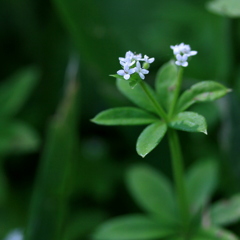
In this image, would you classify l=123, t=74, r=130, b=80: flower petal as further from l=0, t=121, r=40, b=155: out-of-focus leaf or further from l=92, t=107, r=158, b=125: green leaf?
l=0, t=121, r=40, b=155: out-of-focus leaf

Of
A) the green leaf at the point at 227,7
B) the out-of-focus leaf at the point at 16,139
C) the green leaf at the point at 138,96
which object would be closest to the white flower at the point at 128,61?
the green leaf at the point at 138,96

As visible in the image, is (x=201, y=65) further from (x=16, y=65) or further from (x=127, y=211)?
(x=16, y=65)

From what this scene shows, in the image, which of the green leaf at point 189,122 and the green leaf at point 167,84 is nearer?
the green leaf at point 189,122

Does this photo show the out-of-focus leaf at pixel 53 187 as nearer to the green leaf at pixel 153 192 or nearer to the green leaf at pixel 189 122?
the green leaf at pixel 153 192

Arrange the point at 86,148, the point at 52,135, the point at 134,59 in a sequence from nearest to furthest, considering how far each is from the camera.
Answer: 1. the point at 134,59
2. the point at 52,135
3. the point at 86,148

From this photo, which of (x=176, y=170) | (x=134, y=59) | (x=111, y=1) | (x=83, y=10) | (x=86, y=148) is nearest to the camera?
(x=134, y=59)

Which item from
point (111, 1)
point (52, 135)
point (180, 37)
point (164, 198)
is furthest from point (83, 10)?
point (164, 198)

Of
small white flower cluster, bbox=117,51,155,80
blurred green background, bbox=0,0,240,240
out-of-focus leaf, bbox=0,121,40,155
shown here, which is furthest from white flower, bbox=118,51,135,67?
out-of-focus leaf, bbox=0,121,40,155
